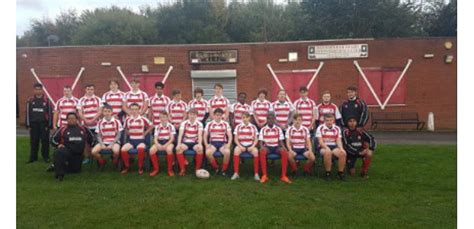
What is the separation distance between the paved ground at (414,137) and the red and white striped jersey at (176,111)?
7.29 metres

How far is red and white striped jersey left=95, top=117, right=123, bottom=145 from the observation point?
810 centimetres

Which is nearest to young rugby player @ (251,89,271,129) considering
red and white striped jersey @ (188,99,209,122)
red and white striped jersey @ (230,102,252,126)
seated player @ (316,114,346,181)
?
red and white striped jersey @ (230,102,252,126)

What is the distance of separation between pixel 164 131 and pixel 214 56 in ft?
31.9

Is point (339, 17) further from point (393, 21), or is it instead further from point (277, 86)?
point (277, 86)

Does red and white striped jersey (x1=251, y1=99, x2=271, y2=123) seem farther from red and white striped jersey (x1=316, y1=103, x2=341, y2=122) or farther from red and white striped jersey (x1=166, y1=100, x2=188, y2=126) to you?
red and white striped jersey (x1=166, y1=100, x2=188, y2=126)

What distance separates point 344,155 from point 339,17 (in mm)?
21681

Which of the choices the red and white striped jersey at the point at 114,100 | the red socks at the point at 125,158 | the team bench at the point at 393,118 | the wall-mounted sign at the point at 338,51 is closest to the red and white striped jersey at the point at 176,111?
the red and white striped jersey at the point at 114,100

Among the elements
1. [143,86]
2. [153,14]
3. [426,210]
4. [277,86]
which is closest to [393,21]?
[277,86]

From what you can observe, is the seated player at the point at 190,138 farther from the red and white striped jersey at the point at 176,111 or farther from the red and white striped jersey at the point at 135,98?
the red and white striped jersey at the point at 135,98

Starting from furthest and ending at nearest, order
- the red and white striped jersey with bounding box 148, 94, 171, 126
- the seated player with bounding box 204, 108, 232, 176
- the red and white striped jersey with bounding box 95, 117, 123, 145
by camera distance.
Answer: the red and white striped jersey with bounding box 148, 94, 171, 126
the red and white striped jersey with bounding box 95, 117, 123, 145
the seated player with bounding box 204, 108, 232, 176

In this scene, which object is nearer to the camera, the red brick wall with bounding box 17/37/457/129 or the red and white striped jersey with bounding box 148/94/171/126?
the red and white striped jersey with bounding box 148/94/171/126

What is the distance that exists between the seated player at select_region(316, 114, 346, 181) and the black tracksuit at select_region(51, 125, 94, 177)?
4.65 metres

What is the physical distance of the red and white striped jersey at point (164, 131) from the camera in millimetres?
7988

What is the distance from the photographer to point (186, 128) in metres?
7.96
